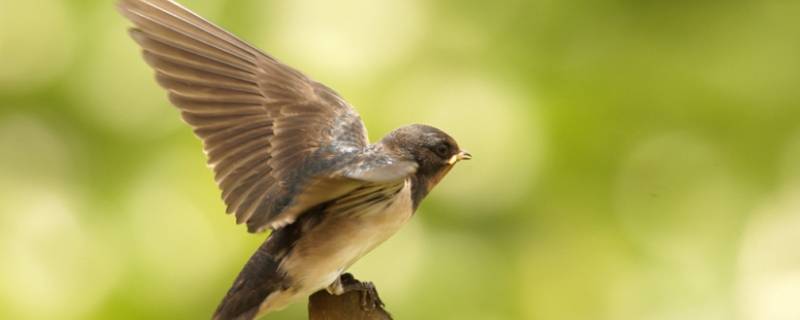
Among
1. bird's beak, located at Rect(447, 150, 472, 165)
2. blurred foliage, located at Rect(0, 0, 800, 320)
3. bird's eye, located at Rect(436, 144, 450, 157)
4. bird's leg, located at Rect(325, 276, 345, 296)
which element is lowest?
blurred foliage, located at Rect(0, 0, 800, 320)

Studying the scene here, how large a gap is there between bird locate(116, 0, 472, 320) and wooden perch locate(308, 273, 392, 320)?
0.01 m

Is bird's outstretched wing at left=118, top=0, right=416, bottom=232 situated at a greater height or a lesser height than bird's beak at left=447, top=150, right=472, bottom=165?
→ greater

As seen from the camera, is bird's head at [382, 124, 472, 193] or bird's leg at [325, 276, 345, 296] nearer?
bird's leg at [325, 276, 345, 296]

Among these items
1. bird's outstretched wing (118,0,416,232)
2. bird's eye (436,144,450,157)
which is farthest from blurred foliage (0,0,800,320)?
bird's eye (436,144,450,157)

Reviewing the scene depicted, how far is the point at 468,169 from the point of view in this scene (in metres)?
4.21

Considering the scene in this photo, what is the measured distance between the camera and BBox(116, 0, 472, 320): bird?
8.11ft

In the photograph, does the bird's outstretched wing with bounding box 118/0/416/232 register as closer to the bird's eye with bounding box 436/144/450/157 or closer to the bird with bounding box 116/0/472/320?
the bird with bounding box 116/0/472/320

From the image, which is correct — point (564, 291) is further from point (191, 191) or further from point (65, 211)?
point (65, 211)

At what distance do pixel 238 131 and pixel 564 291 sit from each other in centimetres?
163

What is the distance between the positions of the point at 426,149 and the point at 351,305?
31 centimetres

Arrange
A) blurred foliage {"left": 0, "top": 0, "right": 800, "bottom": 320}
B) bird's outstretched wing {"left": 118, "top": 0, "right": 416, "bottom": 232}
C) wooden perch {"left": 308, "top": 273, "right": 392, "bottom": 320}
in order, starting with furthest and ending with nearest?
blurred foliage {"left": 0, "top": 0, "right": 800, "bottom": 320}
bird's outstretched wing {"left": 118, "top": 0, "right": 416, "bottom": 232}
wooden perch {"left": 308, "top": 273, "right": 392, "bottom": 320}

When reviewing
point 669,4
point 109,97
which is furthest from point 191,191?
point 669,4

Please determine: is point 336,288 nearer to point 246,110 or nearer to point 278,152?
point 278,152

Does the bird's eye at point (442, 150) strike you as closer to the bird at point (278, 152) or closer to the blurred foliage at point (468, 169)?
the bird at point (278, 152)
